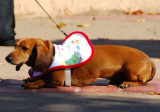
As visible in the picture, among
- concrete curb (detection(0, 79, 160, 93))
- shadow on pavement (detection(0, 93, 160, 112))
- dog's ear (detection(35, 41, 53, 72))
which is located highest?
dog's ear (detection(35, 41, 53, 72))

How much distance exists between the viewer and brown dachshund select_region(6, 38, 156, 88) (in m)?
4.93

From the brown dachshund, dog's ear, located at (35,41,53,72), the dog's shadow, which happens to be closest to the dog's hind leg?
the brown dachshund

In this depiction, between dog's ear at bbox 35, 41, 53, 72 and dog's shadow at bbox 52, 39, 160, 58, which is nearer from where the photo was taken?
dog's ear at bbox 35, 41, 53, 72

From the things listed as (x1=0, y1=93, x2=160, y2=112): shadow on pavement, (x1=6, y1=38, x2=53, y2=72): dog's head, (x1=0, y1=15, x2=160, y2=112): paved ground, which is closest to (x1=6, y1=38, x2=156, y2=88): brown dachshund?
(x1=6, y1=38, x2=53, y2=72): dog's head

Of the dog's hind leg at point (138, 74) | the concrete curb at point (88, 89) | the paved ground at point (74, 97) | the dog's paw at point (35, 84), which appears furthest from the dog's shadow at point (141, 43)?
the dog's paw at point (35, 84)

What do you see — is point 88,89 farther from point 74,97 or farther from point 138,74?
point 138,74

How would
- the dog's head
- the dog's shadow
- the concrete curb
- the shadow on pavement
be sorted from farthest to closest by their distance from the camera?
the dog's shadow → the concrete curb → the dog's head → the shadow on pavement

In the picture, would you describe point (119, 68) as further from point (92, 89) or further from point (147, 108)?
point (147, 108)

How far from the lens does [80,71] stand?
5105 mm

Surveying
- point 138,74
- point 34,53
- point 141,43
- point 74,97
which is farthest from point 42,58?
point 141,43

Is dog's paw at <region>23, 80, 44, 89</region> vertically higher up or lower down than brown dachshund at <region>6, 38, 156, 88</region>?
lower down

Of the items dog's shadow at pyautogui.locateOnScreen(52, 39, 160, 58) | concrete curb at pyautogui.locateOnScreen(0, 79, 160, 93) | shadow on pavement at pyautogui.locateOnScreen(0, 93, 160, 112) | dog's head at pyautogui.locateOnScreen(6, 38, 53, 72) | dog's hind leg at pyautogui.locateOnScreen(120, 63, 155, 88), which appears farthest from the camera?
dog's shadow at pyautogui.locateOnScreen(52, 39, 160, 58)

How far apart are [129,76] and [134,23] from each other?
606 centimetres

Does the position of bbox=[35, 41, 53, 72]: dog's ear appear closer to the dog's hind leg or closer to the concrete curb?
the concrete curb
